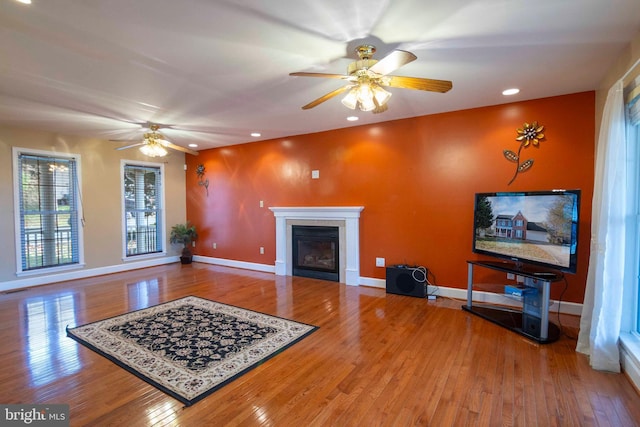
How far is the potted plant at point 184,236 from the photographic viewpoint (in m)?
6.55

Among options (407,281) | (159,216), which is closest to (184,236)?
(159,216)

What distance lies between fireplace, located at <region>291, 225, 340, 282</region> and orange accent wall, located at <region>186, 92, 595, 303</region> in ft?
1.48

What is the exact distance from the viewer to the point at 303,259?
17.7 feet

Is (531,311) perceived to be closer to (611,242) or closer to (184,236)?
(611,242)

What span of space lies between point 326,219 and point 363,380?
3.06 meters

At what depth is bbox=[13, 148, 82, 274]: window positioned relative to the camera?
15.7ft

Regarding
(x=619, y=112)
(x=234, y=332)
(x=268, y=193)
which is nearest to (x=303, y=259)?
(x=268, y=193)

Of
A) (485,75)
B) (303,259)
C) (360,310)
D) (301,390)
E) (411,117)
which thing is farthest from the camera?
(303,259)

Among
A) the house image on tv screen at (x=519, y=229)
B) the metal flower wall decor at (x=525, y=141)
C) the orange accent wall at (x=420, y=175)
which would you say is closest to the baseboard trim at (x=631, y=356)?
the house image on tv screen at (x=519, y=229)

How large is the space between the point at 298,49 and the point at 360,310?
282 centimetres

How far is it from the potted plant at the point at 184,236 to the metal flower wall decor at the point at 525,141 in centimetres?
597

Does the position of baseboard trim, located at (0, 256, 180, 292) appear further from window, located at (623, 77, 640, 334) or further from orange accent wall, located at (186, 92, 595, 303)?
window, located at (623, 77, 640, 334)

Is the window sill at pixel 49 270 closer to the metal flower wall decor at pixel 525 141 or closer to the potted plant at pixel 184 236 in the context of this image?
the potted plant at pixel 184 236

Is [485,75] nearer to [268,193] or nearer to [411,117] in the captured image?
[411,117]
